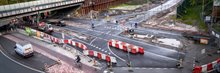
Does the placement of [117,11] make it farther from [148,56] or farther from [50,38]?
[148,56]

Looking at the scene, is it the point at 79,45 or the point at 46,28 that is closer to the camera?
the point at 79,45

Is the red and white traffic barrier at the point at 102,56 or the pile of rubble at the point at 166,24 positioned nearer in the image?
the red and white traffic barrier at the point at 102,56

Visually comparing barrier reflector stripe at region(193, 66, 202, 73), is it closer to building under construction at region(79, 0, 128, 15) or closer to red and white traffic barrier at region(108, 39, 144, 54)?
red and white traffic barrier at region(108, 39, 144, 54)

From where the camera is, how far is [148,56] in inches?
1350

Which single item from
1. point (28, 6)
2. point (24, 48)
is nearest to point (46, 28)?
point (28, 6)

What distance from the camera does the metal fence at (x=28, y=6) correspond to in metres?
Result: 53.0

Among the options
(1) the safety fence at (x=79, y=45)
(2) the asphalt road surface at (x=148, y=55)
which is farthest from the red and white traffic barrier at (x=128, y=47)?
(1) the safety fence at (x=79, y=45)

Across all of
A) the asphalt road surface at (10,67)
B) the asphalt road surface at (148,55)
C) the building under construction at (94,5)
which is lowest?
the asphalt road surface at (10,67)

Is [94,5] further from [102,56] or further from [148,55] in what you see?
[102,56]

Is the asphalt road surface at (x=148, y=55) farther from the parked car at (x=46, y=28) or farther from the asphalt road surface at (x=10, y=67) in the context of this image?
the parked car at (x=46, y=28)

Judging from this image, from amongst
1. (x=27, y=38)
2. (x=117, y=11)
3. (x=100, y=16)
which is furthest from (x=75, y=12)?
(x=27, y=38)

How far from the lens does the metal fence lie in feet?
174

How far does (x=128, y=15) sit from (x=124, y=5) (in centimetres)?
1977

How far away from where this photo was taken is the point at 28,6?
188 ft
